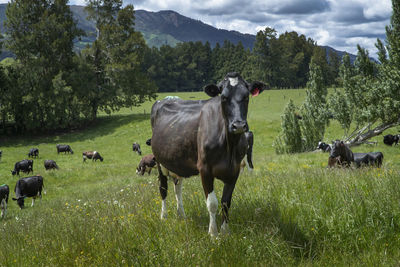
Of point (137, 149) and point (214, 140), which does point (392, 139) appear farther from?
point (214, 140)

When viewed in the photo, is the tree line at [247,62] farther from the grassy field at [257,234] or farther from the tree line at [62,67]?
the grassy field at [257,234]

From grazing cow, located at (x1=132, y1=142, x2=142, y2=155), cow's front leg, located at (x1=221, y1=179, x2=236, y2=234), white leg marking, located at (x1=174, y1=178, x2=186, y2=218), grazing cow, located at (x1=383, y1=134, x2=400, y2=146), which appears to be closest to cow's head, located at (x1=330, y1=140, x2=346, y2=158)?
white leg marking, located at (x1=174, y1=178, x2=186, y2=218)

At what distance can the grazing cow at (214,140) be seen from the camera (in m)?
4.22

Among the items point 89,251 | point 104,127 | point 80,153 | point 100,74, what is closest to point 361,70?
point 89,251

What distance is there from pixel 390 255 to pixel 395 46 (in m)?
21.5

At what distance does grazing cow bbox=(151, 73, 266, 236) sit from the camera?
4.22 meters

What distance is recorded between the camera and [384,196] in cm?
476

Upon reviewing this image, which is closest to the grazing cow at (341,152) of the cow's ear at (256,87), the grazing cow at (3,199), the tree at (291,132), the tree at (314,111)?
the cow's ear at (256,87)

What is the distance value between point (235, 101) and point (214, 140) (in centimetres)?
67

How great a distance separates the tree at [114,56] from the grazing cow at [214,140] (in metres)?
43.8

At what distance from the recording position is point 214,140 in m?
4.51

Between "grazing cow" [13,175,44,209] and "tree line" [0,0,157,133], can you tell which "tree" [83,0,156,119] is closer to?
"tree line" [0,0,157,133]

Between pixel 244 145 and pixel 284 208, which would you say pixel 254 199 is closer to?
pixel 284 208

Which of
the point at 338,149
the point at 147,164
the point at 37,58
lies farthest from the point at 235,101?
the point at 37,58
